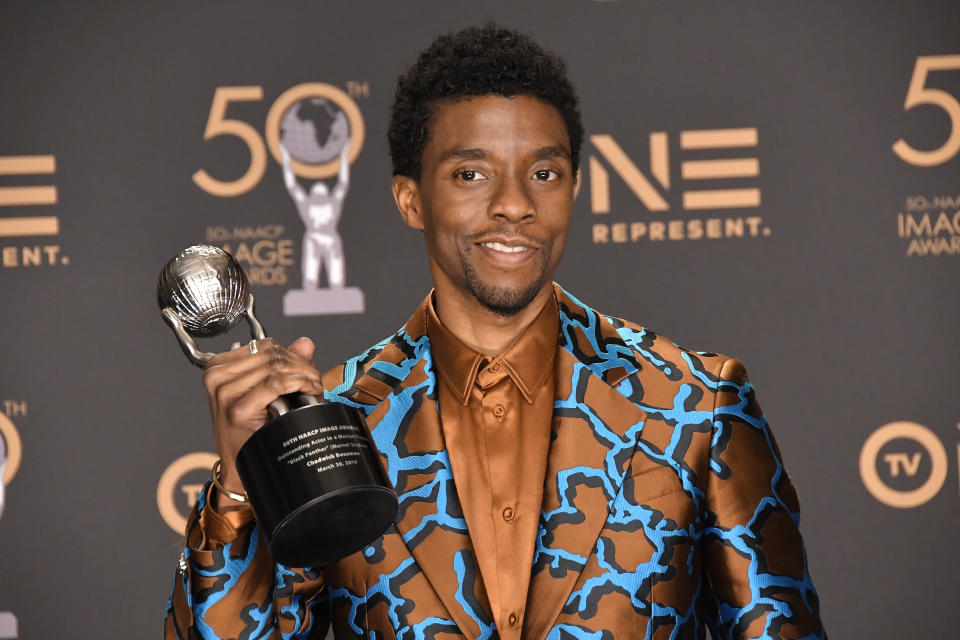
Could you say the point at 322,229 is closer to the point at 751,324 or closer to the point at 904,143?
the point at 751,324

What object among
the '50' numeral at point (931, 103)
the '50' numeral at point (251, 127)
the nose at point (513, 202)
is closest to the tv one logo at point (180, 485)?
the '50' numeral at point (251, 127)

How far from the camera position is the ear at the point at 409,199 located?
Answer: 1618mm

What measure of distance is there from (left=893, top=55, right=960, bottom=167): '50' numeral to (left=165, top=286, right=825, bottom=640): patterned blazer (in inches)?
66.1

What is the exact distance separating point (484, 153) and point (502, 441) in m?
0.39

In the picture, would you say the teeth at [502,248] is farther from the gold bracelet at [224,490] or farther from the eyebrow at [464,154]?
the gold bracelet at [224,490]

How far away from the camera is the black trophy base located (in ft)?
3.51

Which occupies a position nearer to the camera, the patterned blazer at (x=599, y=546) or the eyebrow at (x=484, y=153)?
the patterned blazer at (x=599, y=546)

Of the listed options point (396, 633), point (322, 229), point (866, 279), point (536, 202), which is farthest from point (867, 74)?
point (396, 633)

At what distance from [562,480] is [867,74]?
6.34ft

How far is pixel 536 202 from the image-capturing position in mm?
1447

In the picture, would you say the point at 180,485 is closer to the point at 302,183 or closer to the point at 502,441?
the point at 302,183

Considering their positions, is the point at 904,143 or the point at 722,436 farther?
the point at 904,143

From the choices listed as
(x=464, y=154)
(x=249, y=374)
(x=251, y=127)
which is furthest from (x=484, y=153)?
(x=251, y=127)

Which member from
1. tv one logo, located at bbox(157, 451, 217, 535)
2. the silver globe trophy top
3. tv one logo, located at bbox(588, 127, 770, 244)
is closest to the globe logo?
tv one logo, located at bbox(588, 127, 770, 244)
